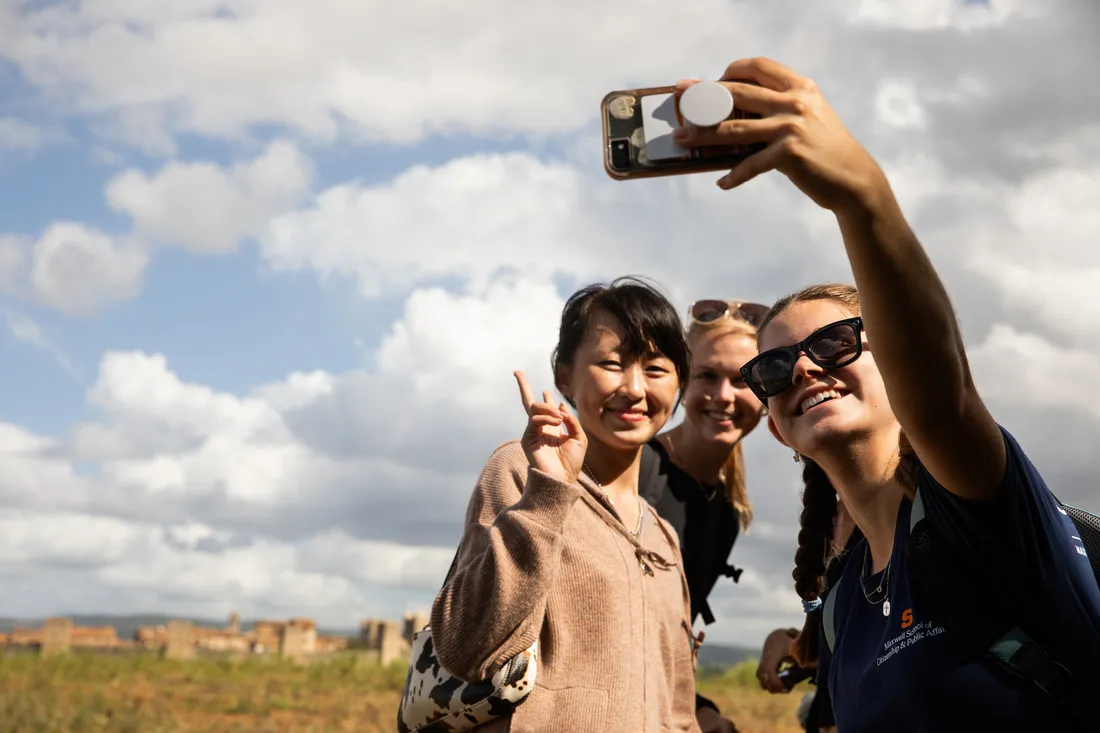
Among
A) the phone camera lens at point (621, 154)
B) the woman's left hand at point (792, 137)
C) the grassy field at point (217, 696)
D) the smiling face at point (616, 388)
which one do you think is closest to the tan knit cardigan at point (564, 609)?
the smiling face at point (616, 388)

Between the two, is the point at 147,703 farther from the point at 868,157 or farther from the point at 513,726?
the point at 868,157

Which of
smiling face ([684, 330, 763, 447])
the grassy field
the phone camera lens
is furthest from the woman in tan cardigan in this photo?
the grassy field

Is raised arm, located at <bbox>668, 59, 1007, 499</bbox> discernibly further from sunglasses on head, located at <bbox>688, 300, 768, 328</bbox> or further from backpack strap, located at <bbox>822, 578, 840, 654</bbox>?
sunglasses on head, located at <bbox>688, 300, 768, 328</bbox>

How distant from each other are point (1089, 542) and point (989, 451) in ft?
1.10

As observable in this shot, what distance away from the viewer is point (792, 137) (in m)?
1.64

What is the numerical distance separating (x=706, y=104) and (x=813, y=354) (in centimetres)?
102

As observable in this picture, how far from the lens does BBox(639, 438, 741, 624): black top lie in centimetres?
469

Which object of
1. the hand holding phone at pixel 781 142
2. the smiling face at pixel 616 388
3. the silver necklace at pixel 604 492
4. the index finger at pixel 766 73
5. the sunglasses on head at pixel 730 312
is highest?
the sunglasses on head at pixel 730 312

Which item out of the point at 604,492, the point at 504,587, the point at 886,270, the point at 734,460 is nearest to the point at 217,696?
the point at 734,460

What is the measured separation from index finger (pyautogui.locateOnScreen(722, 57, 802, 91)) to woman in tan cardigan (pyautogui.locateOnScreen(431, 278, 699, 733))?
1.73 meters

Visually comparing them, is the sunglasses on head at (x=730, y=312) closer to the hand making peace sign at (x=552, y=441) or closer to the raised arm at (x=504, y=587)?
the hand making peace sign at (x=552, y=441)

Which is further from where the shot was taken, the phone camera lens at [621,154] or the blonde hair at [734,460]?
the blonde hair at [734,460]

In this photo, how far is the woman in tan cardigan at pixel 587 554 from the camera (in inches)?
124

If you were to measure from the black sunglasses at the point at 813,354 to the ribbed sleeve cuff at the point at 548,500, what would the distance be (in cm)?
77
